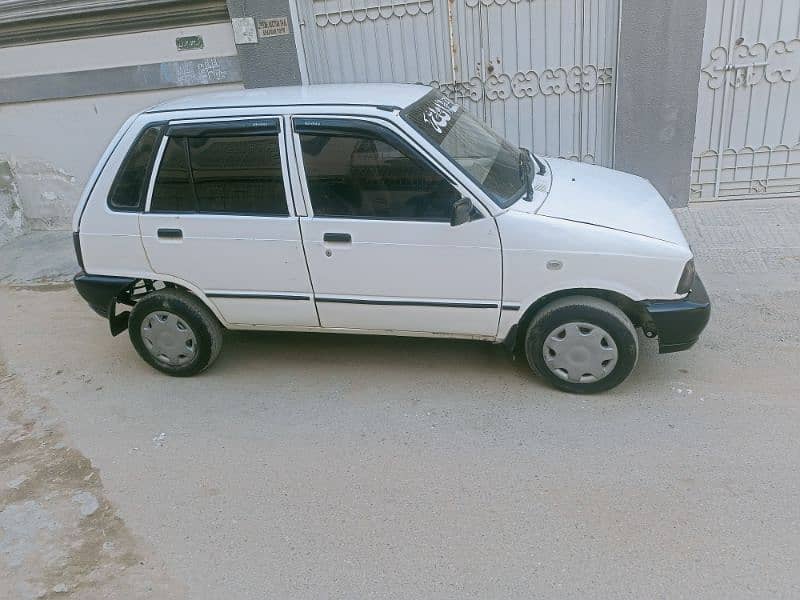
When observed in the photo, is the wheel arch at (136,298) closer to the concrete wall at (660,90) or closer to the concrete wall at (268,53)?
the concrete wall at (268,53)

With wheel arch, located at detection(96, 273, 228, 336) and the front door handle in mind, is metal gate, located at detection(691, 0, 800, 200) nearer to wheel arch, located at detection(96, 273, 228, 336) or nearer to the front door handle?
the front door handle

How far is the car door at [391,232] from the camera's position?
338 centimetres

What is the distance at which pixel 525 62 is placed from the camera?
19.8 feet

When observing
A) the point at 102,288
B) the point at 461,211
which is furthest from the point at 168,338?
the point at 461,211

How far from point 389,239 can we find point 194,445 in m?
1.67

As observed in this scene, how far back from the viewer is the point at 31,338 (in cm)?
499

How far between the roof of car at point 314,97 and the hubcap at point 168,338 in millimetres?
1374

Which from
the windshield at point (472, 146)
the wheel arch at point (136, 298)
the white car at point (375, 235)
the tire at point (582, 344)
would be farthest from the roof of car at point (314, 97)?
the tire at point (582, 344)

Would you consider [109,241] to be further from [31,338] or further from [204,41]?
[204,41]

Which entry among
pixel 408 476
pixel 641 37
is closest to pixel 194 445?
pixel 408 476

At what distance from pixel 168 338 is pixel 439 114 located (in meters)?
2.37

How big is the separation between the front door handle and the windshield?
0.74 metres

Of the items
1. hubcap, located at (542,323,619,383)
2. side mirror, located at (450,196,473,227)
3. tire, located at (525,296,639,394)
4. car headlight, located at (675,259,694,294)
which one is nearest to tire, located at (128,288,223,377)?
side mirror, located at (450,196,473,227)

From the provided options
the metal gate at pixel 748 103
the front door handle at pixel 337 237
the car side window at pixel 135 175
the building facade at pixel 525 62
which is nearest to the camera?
the front door handle at pixel 337 237
